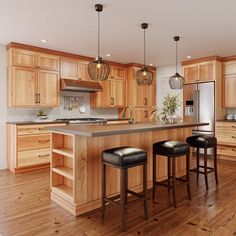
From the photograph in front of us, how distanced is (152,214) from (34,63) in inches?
151

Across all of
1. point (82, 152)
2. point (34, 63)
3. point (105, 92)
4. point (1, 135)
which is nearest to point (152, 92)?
point (105, 92)

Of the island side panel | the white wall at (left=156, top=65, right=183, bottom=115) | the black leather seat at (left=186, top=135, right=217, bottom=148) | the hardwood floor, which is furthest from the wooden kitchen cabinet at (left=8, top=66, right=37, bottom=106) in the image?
the white wall at (left=156, top=65, right=183, bottom=115)

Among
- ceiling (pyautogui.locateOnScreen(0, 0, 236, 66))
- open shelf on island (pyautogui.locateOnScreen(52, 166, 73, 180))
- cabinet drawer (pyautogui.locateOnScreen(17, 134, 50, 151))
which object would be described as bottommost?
open shelf on island (pyautogui.locateOnScreen(52, 166, 73, 180))

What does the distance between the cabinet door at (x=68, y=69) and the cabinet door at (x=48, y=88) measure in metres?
0.21

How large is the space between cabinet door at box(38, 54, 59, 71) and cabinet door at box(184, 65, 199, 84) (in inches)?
136

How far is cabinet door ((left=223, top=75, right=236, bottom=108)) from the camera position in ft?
18.4

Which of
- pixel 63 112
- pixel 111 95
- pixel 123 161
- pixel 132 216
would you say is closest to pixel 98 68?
pixel 123 161

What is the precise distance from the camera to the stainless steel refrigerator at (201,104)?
5586 millimetres

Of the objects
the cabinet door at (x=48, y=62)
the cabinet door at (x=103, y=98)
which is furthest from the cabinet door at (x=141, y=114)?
the cabinet door at (x=48, y=62)

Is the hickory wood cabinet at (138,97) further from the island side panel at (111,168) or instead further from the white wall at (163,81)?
the island side panel at (111,168)

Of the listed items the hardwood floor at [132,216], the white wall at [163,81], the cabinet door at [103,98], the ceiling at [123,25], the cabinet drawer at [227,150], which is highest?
the ceiling at [123,25]

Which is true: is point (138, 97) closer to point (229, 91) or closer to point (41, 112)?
point (229, 91)

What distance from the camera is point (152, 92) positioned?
7199mm

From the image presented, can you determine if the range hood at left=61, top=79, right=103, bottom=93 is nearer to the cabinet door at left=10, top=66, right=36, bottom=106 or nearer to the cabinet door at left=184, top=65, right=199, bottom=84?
the cabinet door at left=10, top=66, right=36, bottom=106
